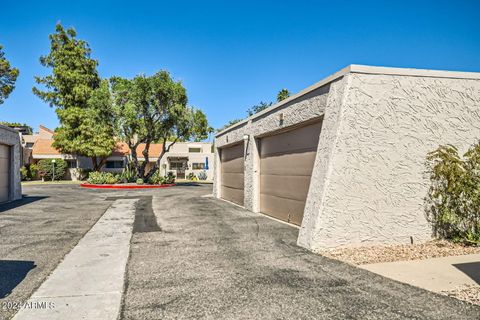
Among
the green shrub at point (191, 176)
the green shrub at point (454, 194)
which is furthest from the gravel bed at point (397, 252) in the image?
the green shrub at point (191, 176)

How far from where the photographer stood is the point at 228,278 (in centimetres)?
508

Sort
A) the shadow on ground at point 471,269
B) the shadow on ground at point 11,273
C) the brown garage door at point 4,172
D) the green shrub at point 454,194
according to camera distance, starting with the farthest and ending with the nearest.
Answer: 1. the brown garage door at point 4,172
2. the green shrub at point 454,194
3. the shadow on ground at point 471,269
4. the shadow on ground at point 11,273

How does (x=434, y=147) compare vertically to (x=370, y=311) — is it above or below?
above

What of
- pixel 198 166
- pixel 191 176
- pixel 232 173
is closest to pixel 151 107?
pixel 232 173

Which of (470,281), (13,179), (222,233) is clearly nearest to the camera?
(470,281)

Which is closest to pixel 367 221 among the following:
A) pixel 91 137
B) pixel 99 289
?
pixel 99 289

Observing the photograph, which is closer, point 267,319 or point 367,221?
point 267,319

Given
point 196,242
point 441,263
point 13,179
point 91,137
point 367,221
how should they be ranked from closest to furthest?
point 441,263 < point 367,221 < point 196,242 < point 13,179 < point 91,137

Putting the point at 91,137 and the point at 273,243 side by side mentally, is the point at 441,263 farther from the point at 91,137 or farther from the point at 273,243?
the point at 91,137

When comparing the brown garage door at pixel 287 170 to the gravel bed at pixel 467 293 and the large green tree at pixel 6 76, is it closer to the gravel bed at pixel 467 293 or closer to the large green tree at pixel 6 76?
the gravel bed at pixel 467 293

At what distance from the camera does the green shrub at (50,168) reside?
37875 millimetres

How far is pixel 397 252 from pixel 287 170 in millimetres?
4120

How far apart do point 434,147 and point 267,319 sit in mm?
5655

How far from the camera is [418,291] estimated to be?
449cm
